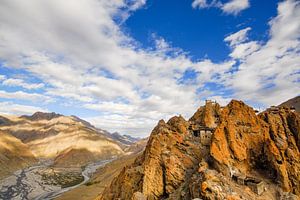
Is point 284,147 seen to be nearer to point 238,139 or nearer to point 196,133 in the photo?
point 238,139

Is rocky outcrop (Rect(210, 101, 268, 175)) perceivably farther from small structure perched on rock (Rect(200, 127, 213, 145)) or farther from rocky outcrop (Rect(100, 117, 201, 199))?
small structure perched on rock (Rect(200, 127, 213, 145))

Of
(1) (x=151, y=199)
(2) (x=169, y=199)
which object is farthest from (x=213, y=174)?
(1) (x=151, y=199)

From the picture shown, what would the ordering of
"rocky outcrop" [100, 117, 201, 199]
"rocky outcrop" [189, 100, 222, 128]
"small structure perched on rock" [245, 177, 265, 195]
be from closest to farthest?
"small structure perched on rock" [245, 177, 265, 195], "rocky outcrop" [100, 117, 201, 199], "rocky outcrop" [189, 100, 222, 128]

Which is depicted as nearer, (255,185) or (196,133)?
(255,185)

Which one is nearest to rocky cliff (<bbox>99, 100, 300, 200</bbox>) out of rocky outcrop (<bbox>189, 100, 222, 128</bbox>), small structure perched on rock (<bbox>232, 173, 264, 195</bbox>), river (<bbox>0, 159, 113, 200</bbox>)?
small structure perched on rock (<bbox>232, 173, 264, 195</bbox>)

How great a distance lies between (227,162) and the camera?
34.7 m

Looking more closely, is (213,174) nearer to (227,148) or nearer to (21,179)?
(227,148)

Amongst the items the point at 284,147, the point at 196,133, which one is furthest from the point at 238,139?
the point at 196,133

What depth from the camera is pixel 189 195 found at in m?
31.3

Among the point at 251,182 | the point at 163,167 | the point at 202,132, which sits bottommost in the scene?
the point at 251,182

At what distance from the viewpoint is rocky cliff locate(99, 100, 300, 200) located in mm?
31141

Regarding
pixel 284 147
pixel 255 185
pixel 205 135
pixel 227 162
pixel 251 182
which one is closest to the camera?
pixel 255 185

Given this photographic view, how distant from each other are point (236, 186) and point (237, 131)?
10.1 meters

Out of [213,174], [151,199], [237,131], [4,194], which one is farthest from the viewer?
[4,194]
